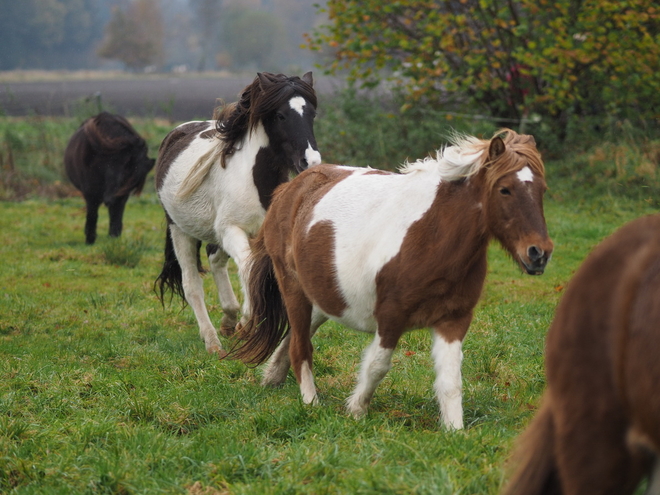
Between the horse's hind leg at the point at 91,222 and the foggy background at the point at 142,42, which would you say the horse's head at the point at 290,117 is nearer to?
the horse's hind leg at the point at 91,222

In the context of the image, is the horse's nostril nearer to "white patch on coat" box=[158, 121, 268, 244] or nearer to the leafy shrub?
"white patch on coat" box=[158, 121, 268, 244]

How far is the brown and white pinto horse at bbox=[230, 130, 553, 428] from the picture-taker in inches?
146

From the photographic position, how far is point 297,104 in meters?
5.94

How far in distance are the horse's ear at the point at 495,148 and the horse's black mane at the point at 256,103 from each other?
8.35ft

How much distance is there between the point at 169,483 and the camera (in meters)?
3.39

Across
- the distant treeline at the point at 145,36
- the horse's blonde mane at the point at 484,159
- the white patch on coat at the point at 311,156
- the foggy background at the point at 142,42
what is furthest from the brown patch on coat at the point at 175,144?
the distant treeline at the point at 145,36

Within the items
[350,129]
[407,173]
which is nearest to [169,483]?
[407,173]

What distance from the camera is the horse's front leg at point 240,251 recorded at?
18.1ft

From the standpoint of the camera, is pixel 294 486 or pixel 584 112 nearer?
pixel 294 486

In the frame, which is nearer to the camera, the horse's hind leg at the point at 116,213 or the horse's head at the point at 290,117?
the horse's head at the point at 290,117

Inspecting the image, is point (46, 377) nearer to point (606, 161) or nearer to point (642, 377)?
point (642, 377)

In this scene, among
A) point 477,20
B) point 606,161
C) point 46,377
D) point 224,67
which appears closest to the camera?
point 46,377

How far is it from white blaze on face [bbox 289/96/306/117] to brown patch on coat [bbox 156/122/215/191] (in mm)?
1387

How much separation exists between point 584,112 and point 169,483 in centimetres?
1239
